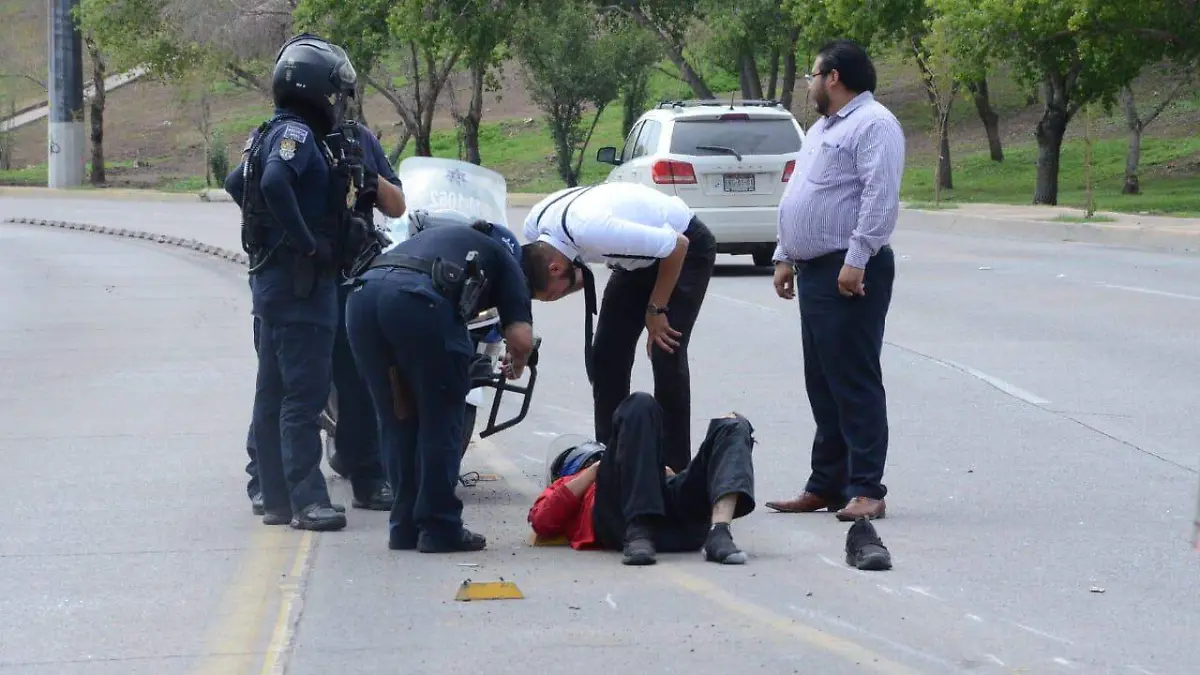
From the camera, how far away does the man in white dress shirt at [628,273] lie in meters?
6.79

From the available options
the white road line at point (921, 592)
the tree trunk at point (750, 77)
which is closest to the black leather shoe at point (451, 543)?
the white road line at point (921, 592)

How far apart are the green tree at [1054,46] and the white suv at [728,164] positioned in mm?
12124

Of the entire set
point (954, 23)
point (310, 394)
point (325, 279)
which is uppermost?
point (954, 23)

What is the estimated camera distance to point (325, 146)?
7102mm

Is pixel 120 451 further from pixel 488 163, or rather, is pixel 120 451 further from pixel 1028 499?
pixel 488 163

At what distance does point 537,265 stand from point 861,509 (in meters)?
1.74

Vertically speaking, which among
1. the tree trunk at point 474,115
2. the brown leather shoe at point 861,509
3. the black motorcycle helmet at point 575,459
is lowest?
the brown leather shoe at point 861,509

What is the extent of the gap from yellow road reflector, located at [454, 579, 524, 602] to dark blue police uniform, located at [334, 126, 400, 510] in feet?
5.32

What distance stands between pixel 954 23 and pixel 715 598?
26073 millimetres

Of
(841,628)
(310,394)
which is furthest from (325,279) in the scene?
(841,628)

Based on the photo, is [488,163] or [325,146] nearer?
[325,146]

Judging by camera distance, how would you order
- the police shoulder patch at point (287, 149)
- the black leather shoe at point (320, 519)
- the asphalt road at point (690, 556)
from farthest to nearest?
the black leather shoe at point (320, 519)
the police shoulder patch at point (287, 149)
the asphalt road at point (690, 556)

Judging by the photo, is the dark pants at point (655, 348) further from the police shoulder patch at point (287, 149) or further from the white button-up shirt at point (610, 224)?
the police shoulder patch at point (287, 149)

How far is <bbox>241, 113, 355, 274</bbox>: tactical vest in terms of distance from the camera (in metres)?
7.01
